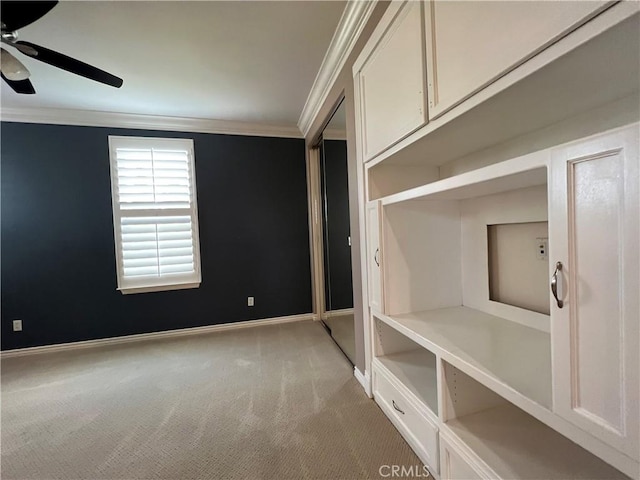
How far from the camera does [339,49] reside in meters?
2.16

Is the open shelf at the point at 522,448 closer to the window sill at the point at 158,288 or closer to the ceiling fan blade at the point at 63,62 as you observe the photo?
the ceiling fan blade at the point at 63,62

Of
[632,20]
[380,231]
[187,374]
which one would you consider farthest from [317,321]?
[632,20]

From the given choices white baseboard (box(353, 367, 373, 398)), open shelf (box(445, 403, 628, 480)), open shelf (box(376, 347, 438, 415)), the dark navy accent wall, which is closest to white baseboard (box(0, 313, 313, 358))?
the dark navy accent wall

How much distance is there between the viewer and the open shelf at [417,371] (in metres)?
1.48

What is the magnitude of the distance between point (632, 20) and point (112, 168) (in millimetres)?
4181

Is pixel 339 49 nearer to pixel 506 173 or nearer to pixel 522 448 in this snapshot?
pixel 506 173

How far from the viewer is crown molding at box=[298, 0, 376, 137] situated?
177 cm

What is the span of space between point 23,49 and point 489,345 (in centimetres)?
287

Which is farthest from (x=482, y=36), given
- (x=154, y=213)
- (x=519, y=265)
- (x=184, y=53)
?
(x=154, y=213)

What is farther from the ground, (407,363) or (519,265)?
(519,265)

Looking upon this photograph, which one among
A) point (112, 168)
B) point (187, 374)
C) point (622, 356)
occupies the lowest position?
point (187, 374)

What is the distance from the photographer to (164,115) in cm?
338

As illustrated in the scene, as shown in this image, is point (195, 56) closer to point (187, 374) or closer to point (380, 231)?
point (380, 231)

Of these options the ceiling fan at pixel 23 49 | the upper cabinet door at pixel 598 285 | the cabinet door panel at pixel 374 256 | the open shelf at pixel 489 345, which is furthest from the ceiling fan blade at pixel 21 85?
the upper cabinet door at pixel 598 285
